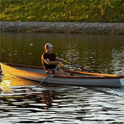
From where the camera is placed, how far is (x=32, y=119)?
555 inches

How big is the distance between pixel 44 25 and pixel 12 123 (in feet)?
207

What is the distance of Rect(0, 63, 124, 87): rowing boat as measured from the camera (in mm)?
20250

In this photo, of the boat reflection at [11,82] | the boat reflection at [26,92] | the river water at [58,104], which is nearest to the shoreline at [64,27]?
the boat reflection at [11,82]

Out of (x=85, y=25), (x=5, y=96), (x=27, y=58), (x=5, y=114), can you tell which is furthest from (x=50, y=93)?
(x=85, y=25)

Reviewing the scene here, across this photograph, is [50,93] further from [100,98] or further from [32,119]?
[32,119]

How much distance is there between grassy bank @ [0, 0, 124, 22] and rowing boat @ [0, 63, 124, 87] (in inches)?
2081

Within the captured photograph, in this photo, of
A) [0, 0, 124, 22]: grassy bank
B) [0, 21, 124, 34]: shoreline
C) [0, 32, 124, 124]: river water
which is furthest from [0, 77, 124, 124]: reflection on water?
[0, 0, 124, 22]: grassy bank

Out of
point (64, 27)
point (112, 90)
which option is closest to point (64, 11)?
point (64, 27)

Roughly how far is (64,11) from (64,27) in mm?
8650

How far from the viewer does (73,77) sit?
20.9 m

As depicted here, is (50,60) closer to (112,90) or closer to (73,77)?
(73,77)

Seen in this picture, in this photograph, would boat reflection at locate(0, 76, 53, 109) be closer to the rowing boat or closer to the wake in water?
the rowing boat

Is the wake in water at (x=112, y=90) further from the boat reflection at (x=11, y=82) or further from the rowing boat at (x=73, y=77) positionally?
the boat reflection at (x=11, y=82)

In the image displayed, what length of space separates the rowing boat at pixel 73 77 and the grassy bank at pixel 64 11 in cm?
5286
